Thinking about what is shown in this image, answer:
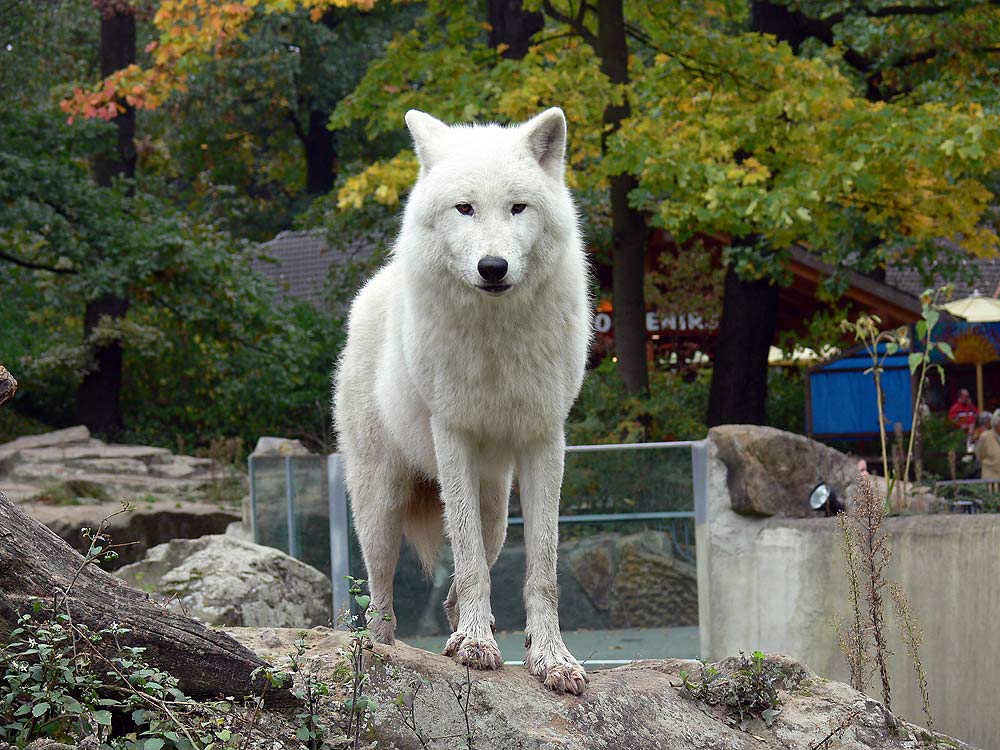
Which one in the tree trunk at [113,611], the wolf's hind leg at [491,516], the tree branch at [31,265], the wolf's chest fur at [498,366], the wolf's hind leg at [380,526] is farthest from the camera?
the tree branch at [31,265]

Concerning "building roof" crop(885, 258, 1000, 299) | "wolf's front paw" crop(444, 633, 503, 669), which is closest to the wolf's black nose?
"wolf's front paw" crop(444, 633, 503, 669)

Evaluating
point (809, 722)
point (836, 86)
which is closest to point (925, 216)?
point (836, 86)

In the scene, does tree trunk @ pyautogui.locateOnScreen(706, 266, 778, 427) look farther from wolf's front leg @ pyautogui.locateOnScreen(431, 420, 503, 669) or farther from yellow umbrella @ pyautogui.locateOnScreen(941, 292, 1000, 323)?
wolf's front leg @ pyautogui.locateOnScreen(431, 420, 503, 669)

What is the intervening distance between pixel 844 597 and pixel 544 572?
3339 mm

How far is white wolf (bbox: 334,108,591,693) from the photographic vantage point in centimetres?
394

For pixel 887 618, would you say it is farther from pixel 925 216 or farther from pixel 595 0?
pixel 595 0

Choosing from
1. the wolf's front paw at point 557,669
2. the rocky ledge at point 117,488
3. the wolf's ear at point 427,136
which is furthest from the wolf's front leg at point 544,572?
the rocky ledge at point 117,488

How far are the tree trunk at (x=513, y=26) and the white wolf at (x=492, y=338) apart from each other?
935 centimetres

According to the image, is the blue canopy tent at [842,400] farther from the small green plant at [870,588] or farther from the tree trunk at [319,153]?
the tree trunk at [319,153]

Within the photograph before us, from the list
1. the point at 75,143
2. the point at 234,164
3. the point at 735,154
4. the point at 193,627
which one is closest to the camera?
the point at 193,627

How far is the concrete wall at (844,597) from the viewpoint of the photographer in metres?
6.27

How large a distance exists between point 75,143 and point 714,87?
28.1 ft

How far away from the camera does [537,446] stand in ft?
14.0

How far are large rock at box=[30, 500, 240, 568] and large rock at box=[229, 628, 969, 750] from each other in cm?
691
